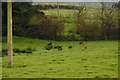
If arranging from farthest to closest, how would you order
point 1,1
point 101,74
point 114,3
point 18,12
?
1. point 114,3
2. point 18,12
3. point 1,1
4. point 101,74

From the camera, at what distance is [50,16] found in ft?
191

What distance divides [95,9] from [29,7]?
60.9 ft

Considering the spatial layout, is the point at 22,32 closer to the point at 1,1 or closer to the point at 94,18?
the point at 1,1

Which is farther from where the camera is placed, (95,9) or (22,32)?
(95,9)

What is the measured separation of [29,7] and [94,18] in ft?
44.8

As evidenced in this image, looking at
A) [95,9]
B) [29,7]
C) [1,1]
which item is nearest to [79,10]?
[95,9]

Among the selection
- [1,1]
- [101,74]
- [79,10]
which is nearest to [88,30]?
[79,10]

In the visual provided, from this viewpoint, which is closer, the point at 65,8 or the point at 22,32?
the point at 22,32

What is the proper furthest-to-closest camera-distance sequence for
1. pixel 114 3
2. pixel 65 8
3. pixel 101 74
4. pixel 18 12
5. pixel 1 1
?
pixel 65 8 < pixel 114 3 < pixel 18 12 < pixel 1 1 < pixel 101 74

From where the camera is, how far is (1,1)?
47.0 metres

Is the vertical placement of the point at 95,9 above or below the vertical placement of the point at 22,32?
above

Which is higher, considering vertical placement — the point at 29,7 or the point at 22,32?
the point at 29,7

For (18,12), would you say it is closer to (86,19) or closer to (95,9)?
(86,19)

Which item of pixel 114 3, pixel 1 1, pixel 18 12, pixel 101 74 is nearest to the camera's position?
pixel 101 74
